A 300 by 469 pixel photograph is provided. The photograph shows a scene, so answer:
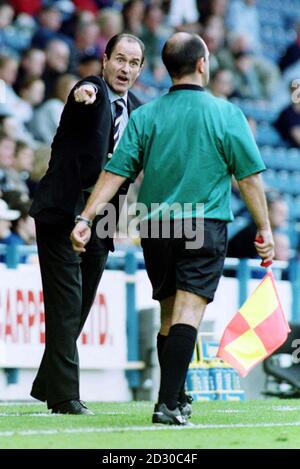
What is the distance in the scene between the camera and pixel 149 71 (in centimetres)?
1486

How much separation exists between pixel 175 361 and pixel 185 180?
77 cm

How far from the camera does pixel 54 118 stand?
40.1 ft

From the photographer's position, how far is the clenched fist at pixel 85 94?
613 centimetres

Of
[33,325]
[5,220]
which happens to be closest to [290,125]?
[5,220]

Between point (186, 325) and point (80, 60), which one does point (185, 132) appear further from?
point (80, 60)

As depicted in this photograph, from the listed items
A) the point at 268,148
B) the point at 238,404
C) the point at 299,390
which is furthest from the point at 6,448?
the point at 268,148

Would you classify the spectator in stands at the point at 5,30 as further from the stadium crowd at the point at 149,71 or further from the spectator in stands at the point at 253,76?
the spectator in stands at the point at 253,76

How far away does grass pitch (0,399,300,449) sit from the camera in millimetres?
4816

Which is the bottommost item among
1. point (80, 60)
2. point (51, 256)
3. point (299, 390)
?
point (299, 390)

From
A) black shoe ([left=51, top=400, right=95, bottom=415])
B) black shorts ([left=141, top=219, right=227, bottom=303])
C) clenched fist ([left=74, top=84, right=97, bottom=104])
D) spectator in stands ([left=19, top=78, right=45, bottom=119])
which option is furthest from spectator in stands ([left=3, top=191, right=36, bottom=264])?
black shorts ([left=141, top=219, right=227, bottom=303])

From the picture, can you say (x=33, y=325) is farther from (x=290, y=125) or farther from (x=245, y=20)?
(x=245, y=20)

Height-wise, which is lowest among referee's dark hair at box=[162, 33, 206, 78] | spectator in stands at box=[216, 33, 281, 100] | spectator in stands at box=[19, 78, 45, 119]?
referee's dark hair at box=[162, 33, 206, 78]

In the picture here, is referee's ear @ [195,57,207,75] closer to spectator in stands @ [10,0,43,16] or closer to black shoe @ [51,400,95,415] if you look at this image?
black shoe @ [51,400,95,415]

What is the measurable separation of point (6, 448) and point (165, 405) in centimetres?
103
